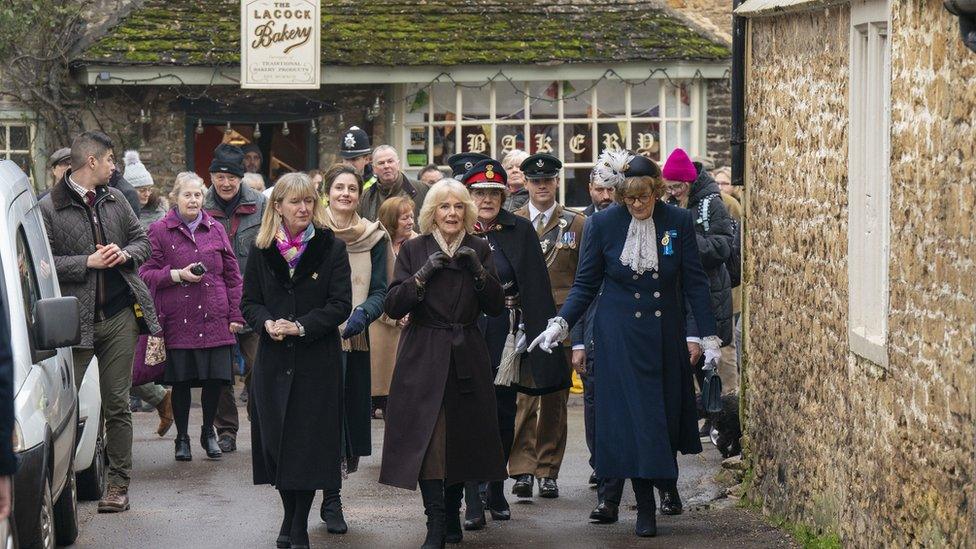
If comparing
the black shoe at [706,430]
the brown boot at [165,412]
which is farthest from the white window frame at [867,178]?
the brown boot at [165,412]

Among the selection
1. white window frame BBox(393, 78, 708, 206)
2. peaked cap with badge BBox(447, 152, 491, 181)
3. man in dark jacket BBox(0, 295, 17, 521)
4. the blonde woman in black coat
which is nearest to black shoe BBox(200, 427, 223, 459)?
peaked cap with badge BBox(447, 152, 491, 181)

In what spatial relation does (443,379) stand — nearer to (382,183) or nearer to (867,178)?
(867,178)

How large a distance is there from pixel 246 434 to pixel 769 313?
17.2 ft

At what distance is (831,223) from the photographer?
805 centimetres

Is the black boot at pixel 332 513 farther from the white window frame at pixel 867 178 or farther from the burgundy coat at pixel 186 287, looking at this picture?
the white window frame at pixel 867 178

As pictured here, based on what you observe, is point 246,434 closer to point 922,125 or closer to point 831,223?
point 831,223

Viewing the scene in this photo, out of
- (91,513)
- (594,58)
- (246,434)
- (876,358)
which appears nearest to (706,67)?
(594,58)

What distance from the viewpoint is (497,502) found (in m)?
9.44

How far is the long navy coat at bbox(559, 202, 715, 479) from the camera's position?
8.90m

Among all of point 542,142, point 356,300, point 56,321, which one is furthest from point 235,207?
point 542,142

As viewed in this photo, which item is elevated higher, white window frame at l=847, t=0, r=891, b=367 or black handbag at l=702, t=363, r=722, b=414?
white window frame at l=847, t=0, r=891, b=367

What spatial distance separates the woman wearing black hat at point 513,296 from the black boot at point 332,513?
698 mm

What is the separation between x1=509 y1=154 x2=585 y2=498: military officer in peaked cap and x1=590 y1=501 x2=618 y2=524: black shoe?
751mm

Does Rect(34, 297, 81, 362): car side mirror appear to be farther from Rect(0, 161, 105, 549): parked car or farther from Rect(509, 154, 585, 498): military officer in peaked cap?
Rect(509, 154, 585, 498): military officer in peaked cap
